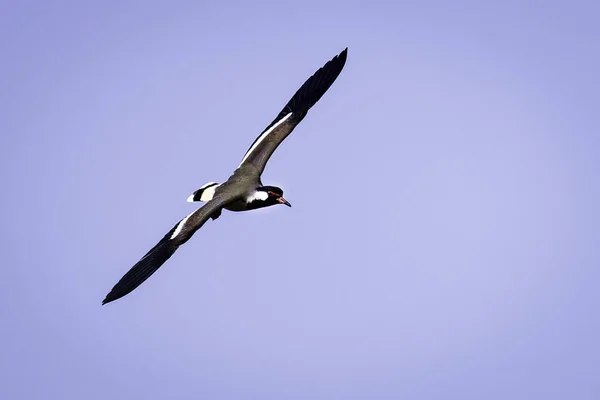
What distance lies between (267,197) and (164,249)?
9.47ft

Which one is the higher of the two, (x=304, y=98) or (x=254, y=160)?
(x=304, y=98)

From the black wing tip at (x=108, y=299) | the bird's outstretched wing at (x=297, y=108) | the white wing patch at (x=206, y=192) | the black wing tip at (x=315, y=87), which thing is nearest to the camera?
the black wing tip at (x=108, y=299)

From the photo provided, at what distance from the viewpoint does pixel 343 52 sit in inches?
1080

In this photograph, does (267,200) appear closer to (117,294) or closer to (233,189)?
(233,189)

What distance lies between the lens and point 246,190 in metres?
24.6

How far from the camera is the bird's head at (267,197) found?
950 inches

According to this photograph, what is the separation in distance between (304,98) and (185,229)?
19.7ft

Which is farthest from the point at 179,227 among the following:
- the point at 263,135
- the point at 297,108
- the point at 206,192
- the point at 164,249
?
the point at 297,108

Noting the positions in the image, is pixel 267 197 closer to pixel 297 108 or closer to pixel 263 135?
pixel 263 135

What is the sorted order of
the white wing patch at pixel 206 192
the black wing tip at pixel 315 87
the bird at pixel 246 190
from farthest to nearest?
the black wing tip at pixel 315 87
the white wing patch at pixel 206 192
the bird at pixel 246 190

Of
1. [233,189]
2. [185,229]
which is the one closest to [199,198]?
[233,189]

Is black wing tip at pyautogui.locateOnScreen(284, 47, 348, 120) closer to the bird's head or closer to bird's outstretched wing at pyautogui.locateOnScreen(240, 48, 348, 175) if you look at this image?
bird's outstretched wing at pyautogui.locateOnScreen(240, 48, 348, 175)

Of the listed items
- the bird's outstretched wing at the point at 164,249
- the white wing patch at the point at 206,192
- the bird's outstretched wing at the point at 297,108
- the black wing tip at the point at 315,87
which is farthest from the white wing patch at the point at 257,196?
the black wing tip at the point at 315,87

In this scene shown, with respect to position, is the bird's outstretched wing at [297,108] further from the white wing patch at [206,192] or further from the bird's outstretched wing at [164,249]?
the bird's outstretched wing at [164,249]
